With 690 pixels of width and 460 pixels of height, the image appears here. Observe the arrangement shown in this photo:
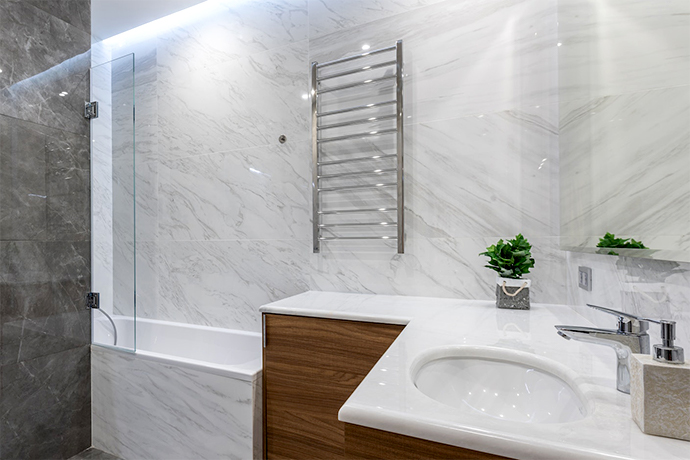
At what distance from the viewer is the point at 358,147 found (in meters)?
1.86

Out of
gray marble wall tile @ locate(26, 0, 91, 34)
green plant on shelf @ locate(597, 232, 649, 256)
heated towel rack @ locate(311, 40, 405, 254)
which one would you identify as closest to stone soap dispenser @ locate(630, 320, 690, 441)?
green plant on shelf @ locate(597, 232, 649, 256)

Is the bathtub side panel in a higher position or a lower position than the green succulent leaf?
lower

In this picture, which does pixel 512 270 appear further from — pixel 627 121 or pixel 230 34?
pixel 230 34

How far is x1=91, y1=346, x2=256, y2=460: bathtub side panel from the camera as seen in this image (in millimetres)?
1555

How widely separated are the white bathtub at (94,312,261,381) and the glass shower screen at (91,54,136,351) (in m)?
0.01

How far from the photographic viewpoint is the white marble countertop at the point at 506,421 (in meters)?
0.52

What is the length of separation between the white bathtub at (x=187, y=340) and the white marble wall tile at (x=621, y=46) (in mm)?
1945

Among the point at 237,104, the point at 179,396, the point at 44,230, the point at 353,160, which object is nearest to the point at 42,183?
the point at 44,230

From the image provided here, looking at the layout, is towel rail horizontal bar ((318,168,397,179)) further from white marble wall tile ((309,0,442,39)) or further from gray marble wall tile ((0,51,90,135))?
gray marble wall tile ((0,51,90,135))

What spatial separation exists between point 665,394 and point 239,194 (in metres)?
2.09

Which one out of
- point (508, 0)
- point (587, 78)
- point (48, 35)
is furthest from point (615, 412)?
point (48, 35)

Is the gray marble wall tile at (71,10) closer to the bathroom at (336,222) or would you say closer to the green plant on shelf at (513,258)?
the bathroom at (336,222)

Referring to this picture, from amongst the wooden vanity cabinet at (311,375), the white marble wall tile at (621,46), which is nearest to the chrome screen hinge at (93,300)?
the wooden vanity cabinet at (311,375)

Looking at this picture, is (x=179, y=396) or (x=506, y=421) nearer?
(x=506, y=421)
